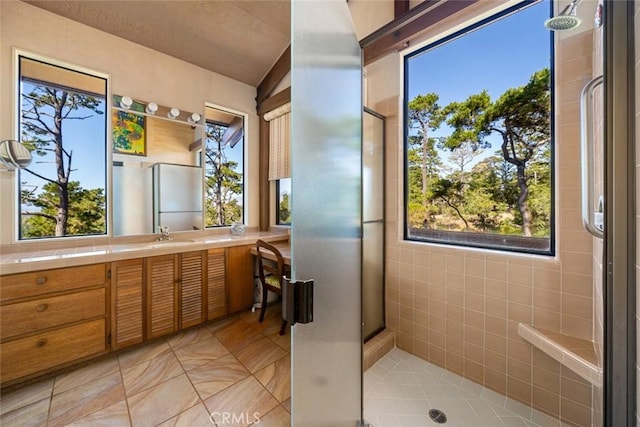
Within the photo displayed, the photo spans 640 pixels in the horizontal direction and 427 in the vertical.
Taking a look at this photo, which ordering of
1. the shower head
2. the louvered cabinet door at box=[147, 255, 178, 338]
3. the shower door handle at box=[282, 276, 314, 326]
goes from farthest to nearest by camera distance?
the louvered cabinet door at box=[147, 255, 178, 338] → the shower head → the shower door handle at box=[282, 276, 314, 326]

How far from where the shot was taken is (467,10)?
1.66 m

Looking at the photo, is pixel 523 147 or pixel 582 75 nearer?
pixel 582 75

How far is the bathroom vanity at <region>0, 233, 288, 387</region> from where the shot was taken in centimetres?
156

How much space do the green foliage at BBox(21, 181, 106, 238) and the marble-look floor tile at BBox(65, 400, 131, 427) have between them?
1.55 metres

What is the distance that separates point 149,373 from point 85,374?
0.46m

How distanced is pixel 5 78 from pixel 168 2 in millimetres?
1422

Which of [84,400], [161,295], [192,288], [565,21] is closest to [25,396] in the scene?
[84,400]

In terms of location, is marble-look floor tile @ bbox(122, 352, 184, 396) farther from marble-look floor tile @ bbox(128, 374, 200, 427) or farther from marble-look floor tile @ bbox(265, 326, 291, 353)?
marble-look floor tile @ bbox(265, 326, 291, 353)

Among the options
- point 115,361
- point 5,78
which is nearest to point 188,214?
point 115,361

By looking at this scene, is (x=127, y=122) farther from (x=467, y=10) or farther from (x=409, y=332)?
(x=409, y=332)

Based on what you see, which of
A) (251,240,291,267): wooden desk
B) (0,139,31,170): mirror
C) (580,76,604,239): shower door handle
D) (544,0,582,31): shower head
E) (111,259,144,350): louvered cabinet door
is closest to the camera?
(580,76,604,239): shower door handle

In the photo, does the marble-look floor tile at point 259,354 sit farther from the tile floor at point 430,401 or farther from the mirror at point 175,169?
the mirror at point 175,169

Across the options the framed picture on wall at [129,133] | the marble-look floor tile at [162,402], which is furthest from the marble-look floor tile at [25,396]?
A: the framed picture on wall at [129,133]

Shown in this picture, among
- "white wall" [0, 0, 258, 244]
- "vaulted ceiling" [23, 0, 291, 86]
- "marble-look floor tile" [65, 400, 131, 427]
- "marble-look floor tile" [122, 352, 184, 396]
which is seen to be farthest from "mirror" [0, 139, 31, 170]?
"marble-look floor tile" [65, 400, 131, 427]
